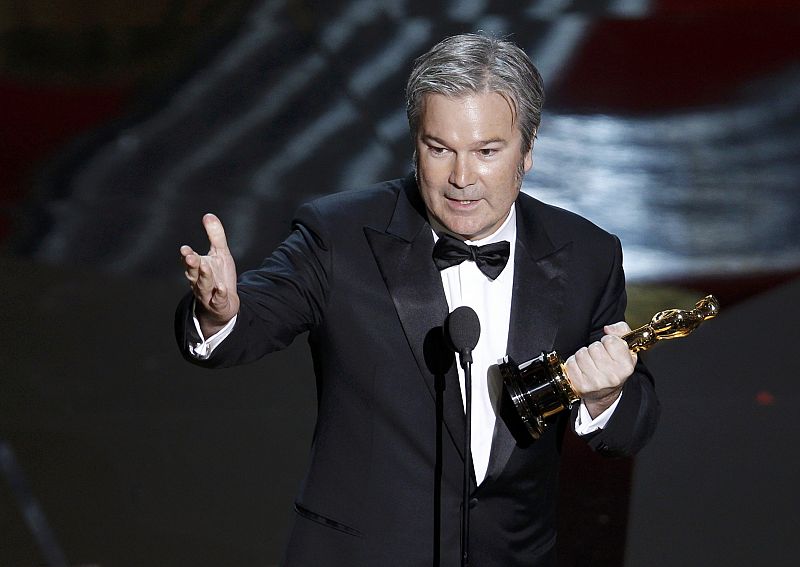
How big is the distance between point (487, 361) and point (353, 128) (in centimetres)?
347

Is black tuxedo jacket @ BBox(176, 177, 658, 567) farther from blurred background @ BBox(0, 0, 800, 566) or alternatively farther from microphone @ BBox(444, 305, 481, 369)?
blurred background @ BBox(0, 0, 800, 566)

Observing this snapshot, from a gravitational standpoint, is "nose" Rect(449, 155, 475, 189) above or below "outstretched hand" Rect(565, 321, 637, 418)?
above

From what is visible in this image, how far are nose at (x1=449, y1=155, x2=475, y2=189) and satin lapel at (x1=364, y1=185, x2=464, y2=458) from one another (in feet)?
0.56

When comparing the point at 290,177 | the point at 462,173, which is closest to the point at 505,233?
the point at 462,173

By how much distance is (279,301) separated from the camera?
1.99 m

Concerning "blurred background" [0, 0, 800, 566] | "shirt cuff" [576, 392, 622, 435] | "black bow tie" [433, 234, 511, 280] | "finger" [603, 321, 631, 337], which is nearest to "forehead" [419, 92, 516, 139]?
"black bow tie" [433, 234, 511, 280]

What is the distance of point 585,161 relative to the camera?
18.1 feet

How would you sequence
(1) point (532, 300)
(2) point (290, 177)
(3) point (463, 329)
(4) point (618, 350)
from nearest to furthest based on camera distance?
(3) point (463, 329) → (4) point (618, 350) → (1) point (532, 300) → (2) point (290, 177)

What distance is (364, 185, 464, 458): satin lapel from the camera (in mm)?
1961

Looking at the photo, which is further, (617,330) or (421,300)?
(421,300)

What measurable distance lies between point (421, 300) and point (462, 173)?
232 millimetres

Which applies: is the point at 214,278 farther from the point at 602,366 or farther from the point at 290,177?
the point at 290,177

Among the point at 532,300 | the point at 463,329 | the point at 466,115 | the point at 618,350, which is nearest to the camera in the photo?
the point at 463,329

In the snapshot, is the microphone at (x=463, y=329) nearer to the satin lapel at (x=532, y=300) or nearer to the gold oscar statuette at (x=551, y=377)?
the gold oscar statuette at (x=551, y=377)
